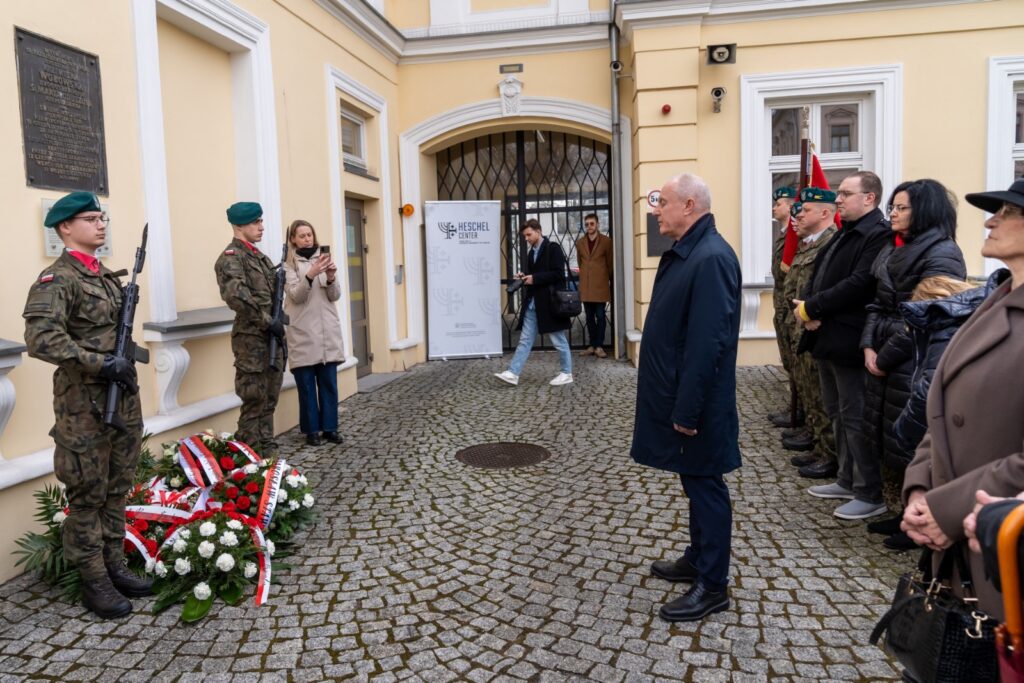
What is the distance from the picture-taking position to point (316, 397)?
5938mm

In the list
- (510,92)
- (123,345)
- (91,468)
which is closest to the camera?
(91,468)

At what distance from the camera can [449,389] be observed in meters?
8.05

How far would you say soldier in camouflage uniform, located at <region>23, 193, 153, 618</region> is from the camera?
303cm

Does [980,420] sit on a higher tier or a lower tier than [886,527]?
higher

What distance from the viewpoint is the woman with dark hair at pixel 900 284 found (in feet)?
11.5

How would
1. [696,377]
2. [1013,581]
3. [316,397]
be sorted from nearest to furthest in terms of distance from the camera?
[1013,581]
[696,377]
[316,397]

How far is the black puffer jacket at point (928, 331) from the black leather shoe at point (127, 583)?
3382 mm

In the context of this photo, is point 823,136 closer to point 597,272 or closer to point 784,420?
point 597,272

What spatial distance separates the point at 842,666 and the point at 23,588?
3.69 m

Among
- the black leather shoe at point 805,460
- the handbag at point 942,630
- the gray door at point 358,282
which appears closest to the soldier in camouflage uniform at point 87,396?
the handbag at point 942,630

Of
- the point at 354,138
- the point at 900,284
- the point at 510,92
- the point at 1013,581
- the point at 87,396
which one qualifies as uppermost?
the point at 510,92

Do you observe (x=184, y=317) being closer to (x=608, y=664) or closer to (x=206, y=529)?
(x=206, y=529)

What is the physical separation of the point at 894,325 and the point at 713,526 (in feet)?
5.19

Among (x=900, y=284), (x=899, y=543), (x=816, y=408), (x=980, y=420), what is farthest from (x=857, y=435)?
(x=980, y=420)
